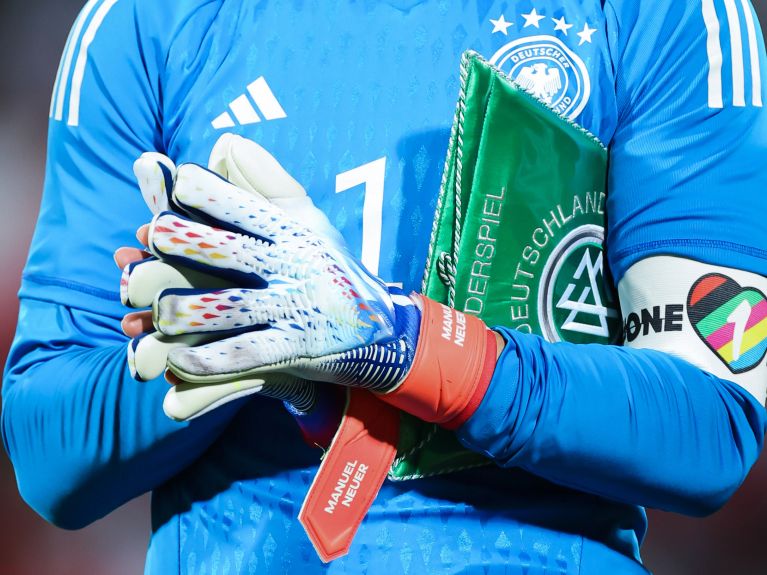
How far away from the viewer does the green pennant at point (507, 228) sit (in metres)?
0.89

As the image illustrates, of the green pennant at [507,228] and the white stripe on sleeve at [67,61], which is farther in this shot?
the white stripe on sleeve at [67,61]

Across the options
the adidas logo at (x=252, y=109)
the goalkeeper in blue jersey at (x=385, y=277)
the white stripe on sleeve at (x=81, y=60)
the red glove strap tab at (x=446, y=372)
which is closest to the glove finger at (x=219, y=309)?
the goalkeeper in blue jersey at (x=385, y=277)

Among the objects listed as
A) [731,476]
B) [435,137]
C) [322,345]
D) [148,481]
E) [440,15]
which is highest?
[440,15]

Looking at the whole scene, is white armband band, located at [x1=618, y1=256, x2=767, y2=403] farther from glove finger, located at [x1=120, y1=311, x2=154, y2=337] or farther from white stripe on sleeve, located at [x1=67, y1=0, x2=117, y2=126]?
white stripe on sleeve, located at [x1=67, y1=0, x2=117, y2=126]

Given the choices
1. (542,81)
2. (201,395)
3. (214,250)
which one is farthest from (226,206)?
(542,81)

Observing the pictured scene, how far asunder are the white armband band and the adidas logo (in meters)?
0.41

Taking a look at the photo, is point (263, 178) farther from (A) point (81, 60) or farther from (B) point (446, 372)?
(A) point (81, 60)

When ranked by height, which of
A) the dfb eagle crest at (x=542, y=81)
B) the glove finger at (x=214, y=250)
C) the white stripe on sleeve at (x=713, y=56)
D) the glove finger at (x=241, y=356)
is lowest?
the glove finger at (x=241, y=356)

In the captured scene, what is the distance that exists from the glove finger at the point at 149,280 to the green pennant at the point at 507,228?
25 centimetres

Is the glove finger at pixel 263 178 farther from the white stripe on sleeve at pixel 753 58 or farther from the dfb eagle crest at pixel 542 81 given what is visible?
the white stripe on sleeve at pixel 753 58

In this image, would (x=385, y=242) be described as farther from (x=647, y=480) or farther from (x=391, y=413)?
(x=647, y=480)

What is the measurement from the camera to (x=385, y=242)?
949 millimetres

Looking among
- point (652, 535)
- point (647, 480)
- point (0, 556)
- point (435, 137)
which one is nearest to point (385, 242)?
point (435, 137)

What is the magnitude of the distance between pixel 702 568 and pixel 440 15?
5.66 feet
